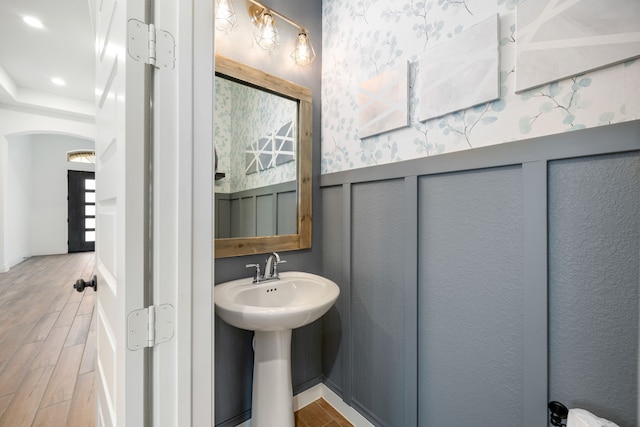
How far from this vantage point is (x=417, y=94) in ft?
3.88

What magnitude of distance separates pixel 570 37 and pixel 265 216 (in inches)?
55.2

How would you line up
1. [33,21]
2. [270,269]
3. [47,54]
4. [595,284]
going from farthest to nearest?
[47,54]
[33,21]
[270,269]
[595,284]

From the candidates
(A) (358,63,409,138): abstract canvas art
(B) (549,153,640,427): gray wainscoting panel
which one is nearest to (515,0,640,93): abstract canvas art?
(B) (549,153,640,427): gray wainscoting panel

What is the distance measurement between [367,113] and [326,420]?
1718mm

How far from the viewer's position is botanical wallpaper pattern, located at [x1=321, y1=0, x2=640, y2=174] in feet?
2.49

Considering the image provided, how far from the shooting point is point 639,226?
707mm

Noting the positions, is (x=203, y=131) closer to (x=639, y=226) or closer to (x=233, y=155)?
(x=233, y=155)

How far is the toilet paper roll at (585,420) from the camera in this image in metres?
0.65

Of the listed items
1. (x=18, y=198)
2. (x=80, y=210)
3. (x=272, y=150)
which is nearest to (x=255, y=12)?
(x=272, y=150)

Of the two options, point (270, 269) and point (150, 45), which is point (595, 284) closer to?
point (270, 269)

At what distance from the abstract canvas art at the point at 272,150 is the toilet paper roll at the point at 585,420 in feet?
4.95

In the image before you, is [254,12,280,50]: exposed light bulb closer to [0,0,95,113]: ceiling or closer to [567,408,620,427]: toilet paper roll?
[567,408,620,427]: toilet paper roll

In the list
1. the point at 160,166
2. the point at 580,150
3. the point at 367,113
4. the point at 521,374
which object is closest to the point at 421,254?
the point at 521,374

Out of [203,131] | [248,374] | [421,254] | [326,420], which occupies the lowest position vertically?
[326,420]
